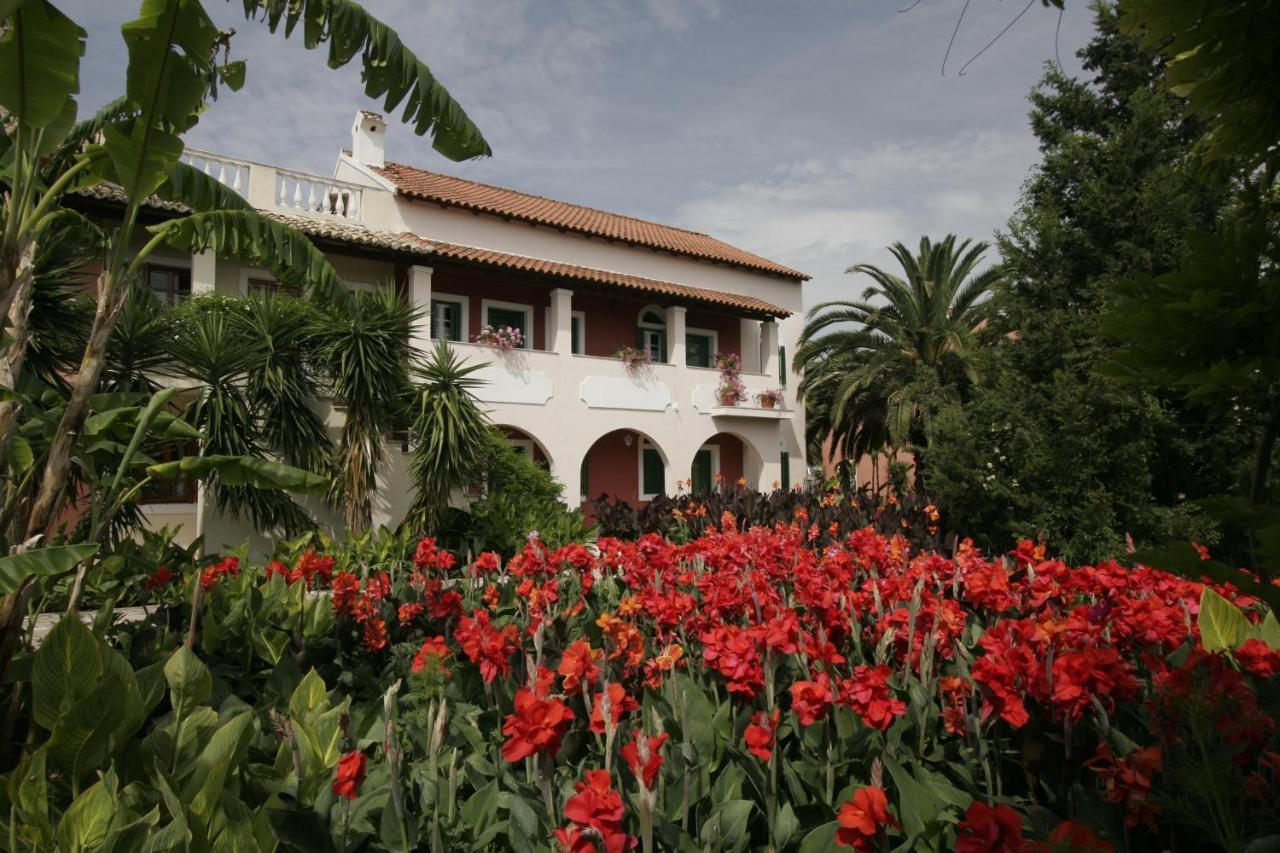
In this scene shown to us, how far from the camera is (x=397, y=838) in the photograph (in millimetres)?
2014

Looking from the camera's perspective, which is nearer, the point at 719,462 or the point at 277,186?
the point at 277,186

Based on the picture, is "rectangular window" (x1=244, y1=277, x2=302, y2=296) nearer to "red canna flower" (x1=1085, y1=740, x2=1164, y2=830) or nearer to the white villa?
the white villa

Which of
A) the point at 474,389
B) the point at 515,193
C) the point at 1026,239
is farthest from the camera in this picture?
the point at 515,193

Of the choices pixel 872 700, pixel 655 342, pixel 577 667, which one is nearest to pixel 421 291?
pixel 655 342

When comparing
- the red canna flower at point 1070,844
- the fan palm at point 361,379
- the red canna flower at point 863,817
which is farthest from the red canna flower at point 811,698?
the fan palm at point 361,379

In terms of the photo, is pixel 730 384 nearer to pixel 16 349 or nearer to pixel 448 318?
pixel 448 318

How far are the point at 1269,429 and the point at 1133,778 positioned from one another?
2.81 ft

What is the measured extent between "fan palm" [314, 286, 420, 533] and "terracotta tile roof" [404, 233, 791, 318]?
3408 millimetres

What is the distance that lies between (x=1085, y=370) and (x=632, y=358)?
9.17 m

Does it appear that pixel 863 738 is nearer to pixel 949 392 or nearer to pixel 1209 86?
pixel 1209 86

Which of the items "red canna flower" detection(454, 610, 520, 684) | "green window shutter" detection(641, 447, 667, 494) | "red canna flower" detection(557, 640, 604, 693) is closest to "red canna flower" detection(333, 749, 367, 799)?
"red canna flower" detection(557, 640, 604, 693)

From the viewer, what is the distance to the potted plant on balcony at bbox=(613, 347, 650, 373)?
54.9 ft

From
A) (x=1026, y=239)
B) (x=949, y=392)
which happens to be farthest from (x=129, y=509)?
(x=949, y=392)

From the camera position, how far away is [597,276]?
1634 cm
